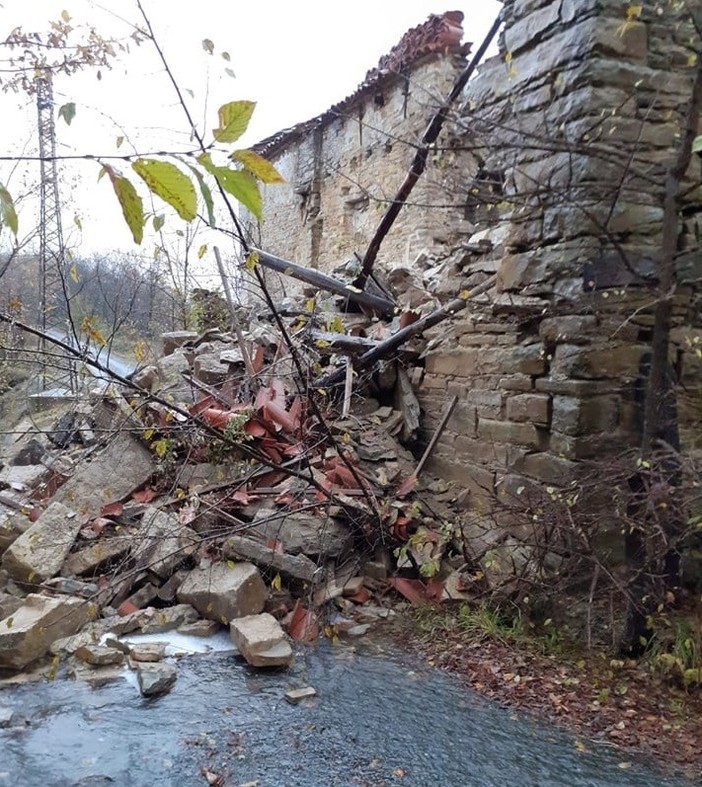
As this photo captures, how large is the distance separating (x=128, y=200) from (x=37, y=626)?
9.42 ft

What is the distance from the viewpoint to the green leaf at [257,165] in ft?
2.88

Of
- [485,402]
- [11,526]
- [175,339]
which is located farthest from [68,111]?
[175,339]

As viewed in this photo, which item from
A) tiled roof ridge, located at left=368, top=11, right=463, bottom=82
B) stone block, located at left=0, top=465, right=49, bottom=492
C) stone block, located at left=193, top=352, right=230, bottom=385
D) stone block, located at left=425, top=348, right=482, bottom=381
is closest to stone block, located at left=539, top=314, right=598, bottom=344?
stone block, located at left=425, top=348, right=482, bottom=381

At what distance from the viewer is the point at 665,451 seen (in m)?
2.82

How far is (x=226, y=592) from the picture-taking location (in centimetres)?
325

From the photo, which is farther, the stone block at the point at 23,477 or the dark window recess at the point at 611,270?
the stone block at the point at 23,477

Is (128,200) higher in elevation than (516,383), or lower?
higher

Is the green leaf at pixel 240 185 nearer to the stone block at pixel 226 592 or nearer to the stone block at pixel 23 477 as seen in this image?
the stone block at pixel 226 592

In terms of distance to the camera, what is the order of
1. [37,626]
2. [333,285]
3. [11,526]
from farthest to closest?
[333,285] < [11,526] < [37,626]

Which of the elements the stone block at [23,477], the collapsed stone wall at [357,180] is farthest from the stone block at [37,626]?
the collapsed stone wall at [357,180]

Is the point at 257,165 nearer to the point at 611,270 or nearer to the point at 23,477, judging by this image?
the point at 611,270

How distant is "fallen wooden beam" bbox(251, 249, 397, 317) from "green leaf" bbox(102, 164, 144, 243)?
4704 mm

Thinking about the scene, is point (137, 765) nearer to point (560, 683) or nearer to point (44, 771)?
point (44, 771)

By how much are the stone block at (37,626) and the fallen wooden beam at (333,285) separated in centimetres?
351
